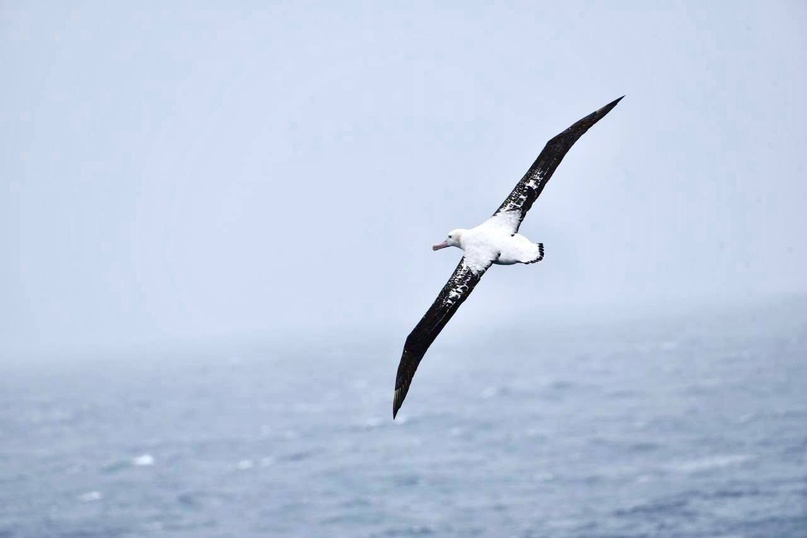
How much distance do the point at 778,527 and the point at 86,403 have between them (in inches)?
4090

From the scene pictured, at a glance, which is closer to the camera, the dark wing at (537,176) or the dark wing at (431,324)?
the dark wing at (431,324)

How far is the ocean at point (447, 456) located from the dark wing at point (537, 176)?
38721 mm

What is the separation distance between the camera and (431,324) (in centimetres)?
1453

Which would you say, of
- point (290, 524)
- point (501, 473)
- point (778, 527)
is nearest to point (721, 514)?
point (778, 527)

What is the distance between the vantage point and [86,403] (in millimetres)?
132375

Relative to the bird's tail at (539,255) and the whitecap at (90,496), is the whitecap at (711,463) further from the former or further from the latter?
the bird's tail at (539,255)

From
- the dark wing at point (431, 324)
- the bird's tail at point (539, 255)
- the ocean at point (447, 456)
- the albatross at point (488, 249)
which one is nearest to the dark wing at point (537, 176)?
the albatross at point (488, 249)

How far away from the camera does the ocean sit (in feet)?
187

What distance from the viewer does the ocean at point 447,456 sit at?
2239 inches

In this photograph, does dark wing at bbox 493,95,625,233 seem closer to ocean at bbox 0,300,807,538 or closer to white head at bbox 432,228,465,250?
white head at bbox 432,228,465,250

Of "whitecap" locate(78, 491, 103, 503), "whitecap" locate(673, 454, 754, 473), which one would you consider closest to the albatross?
"whitecap" locate(673, 454, 754, 473)

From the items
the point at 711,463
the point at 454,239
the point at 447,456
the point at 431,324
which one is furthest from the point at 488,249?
the point at 447,456

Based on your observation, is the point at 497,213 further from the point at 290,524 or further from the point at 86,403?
the point at 86,403

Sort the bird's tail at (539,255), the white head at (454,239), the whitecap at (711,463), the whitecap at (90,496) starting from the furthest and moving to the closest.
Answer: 1. the whitecap at (90,496)
2. the whitecap at (711,463)
3. the white head at (454,239)
4. the bird's tail at (539,255)
